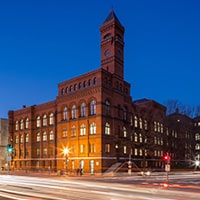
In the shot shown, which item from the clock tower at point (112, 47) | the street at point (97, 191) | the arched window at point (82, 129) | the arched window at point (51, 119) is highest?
the clock tower at point (112, 47)

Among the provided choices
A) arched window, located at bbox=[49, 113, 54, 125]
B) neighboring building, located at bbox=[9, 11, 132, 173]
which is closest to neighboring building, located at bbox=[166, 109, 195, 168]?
neighboring building, located at bbox=[9, 11, 132, 173]

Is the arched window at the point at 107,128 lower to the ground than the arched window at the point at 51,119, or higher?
lower

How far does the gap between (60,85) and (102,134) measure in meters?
16.9

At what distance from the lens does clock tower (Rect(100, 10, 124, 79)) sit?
66.4 meters

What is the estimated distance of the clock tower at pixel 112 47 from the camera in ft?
218

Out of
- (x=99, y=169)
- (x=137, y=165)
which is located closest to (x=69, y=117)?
(x=99, y=169)

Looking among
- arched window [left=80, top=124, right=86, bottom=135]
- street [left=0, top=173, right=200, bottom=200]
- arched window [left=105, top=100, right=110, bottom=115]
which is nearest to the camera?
street [left=0, top=173, right=200, bottom=200]

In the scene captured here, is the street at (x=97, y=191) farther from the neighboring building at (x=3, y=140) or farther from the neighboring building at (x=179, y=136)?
the neighboring building at (x=3, y=140)

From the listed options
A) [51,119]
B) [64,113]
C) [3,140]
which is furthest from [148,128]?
[3,140]

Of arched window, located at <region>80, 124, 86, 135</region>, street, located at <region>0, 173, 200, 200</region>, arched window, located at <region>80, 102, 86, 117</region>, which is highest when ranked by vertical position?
arched window, located at <region>80, 102, 86, 117</region>

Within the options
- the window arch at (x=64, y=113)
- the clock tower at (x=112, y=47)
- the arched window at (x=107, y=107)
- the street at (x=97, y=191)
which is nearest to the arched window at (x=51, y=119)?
the window arch at (x=64, y=113)

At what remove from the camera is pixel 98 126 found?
58.4 metres

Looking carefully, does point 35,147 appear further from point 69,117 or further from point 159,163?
point 159,163

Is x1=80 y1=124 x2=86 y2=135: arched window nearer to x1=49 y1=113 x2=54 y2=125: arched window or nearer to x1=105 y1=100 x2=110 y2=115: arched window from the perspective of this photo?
x1=105 y1=100 x2=110 y2=115: arched window
